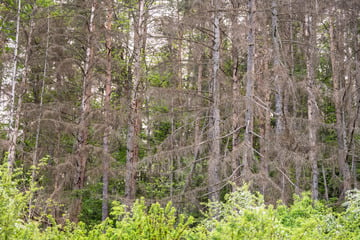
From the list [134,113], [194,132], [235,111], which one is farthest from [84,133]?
[235,111]

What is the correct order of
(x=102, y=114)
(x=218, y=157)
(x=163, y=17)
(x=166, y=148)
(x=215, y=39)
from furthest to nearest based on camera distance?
(x=102, y=114) → (x=163, y=17) → (x=215, y=39) → (x=166, y=148) → (x=218, y=157)

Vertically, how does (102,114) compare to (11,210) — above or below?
above

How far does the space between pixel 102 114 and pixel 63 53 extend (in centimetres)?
429

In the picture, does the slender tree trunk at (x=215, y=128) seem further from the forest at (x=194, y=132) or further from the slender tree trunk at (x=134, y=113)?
the slender tree trunk at (x=134, y=113)

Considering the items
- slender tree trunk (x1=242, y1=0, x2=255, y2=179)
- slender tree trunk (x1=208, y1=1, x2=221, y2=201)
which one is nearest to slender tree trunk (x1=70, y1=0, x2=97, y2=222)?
slender tree trunk (x1=208, y1=1, x2=221, y2=201)

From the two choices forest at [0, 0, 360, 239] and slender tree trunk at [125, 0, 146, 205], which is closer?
forest at [0, 0, 360, 239]

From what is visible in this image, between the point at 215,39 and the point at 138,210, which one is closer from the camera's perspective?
the point at 138,210

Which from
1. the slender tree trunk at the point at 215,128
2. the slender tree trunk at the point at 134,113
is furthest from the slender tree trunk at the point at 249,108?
the slender tree trunk at the point at 134,113

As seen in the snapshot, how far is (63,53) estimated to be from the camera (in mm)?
14727

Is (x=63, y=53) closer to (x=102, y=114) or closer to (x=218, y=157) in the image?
(x=102, y=114)

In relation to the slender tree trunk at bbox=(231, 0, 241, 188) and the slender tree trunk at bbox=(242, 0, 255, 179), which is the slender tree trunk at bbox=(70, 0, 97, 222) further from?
the slender tree trunk at bbox=(242, 0, 255, 179)

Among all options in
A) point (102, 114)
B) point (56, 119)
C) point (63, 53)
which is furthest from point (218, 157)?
point (63, 53)

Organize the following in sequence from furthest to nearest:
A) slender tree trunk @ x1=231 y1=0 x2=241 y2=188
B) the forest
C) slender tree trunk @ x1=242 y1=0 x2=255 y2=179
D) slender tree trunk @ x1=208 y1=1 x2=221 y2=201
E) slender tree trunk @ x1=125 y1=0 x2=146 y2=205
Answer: slender tree trunk @ x1=125 y1=0 x2=146 y2=205, slender tree trunk @ x1=208 y1=1 x2=221 y2=201, slender tree trunk @ x1=231 y1=0 x2=241 y2=188, slender tree trunk @ x1=242 y1=0 x2=255 y2=179, the forest

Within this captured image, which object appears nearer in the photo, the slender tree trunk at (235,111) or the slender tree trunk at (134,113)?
the slender tree trunk at (235,111)
